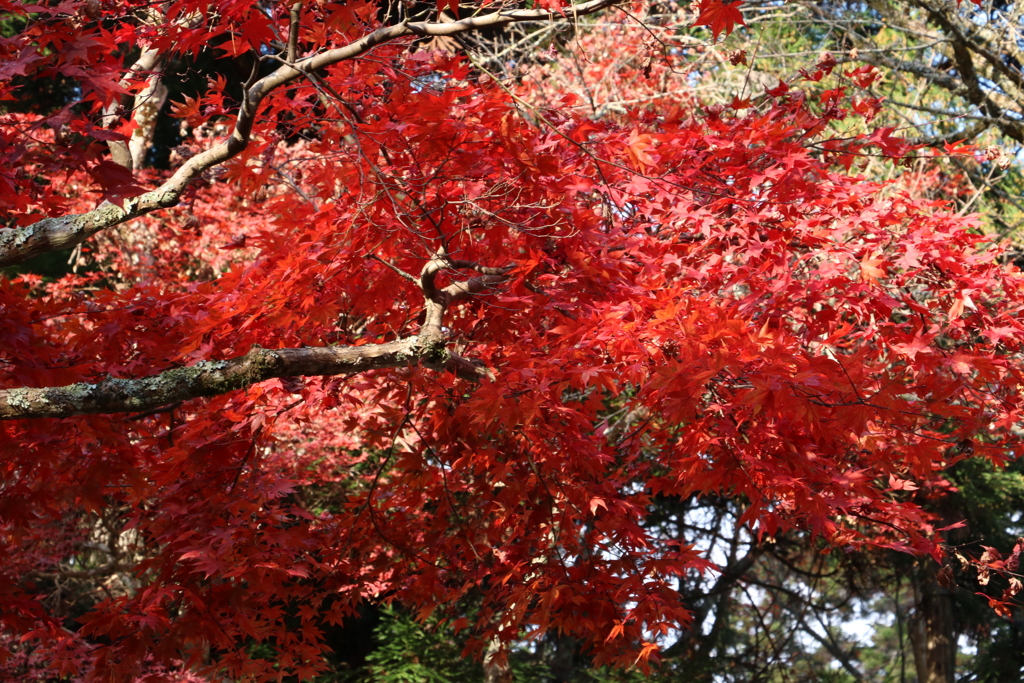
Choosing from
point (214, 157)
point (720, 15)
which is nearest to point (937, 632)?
point (720, 15)

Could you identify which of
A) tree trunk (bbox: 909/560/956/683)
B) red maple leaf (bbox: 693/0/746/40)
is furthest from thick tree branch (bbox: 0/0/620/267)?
tree trunk (bbox: 909/560/956/683)

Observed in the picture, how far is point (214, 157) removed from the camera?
327cm

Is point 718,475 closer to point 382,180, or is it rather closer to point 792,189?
point 792,189

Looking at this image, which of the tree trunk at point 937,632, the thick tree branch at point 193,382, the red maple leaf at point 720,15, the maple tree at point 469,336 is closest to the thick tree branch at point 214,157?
the maple tree at point 469,336

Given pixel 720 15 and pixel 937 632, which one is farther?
pixel 937 632

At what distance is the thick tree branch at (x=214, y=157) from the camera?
119 inches

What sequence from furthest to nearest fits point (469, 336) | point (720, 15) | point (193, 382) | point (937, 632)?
point (937, 632) → point (469, 336) → point (193, 382) → point (720, 15)

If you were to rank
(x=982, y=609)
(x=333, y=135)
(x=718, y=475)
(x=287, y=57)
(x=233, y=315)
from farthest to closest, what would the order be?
(x=982, y=609)
(x=333, y=135)
(x=233, y=315)
(x=718, y=475)
(x=287, y=57)

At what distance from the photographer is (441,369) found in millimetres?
3611

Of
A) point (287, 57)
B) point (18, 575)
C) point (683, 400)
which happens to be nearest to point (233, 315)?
point (287, 57)

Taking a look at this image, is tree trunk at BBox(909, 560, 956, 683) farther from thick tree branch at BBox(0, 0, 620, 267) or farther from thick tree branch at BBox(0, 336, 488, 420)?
thick tree branch at BBox(0, 0, 620, 267)

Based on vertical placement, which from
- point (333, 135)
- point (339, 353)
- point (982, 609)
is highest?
point (982, 609)

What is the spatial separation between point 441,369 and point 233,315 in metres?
1.06

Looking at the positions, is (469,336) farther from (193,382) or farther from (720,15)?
(720,15)
